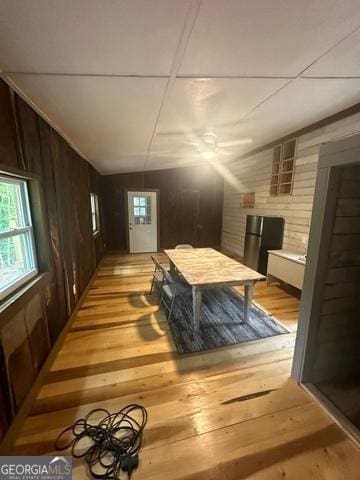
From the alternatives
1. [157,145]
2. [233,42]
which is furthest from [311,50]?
[157,145]

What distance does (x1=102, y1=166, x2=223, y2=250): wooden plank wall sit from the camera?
19.5 ft

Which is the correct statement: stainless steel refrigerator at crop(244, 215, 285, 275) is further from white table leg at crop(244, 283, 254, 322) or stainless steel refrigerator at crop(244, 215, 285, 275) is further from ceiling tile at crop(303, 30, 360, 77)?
ceiling tile at crop(303, 30, 360, 77)

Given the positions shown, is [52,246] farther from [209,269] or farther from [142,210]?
[142,210]

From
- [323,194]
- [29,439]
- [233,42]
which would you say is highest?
[233,42]

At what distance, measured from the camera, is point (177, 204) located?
6348 mm

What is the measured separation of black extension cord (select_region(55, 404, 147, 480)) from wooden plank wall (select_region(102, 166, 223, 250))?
5.00 meters

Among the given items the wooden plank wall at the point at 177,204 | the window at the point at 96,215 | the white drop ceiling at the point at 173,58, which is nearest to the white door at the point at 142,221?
the wooden plank wall at the point at 177,204

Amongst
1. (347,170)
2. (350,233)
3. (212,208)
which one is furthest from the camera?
(212,208)

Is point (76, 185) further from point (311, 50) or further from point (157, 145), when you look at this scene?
point (311, 50)

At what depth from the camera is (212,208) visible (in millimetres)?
6648

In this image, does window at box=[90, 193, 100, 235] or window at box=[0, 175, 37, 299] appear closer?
window at box=[0, 175, 37, 299]

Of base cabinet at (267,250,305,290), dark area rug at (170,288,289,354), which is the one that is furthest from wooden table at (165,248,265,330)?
base cabinet at (267,250,305,290)

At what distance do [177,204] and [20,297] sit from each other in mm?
5172

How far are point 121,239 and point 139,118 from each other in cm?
445
